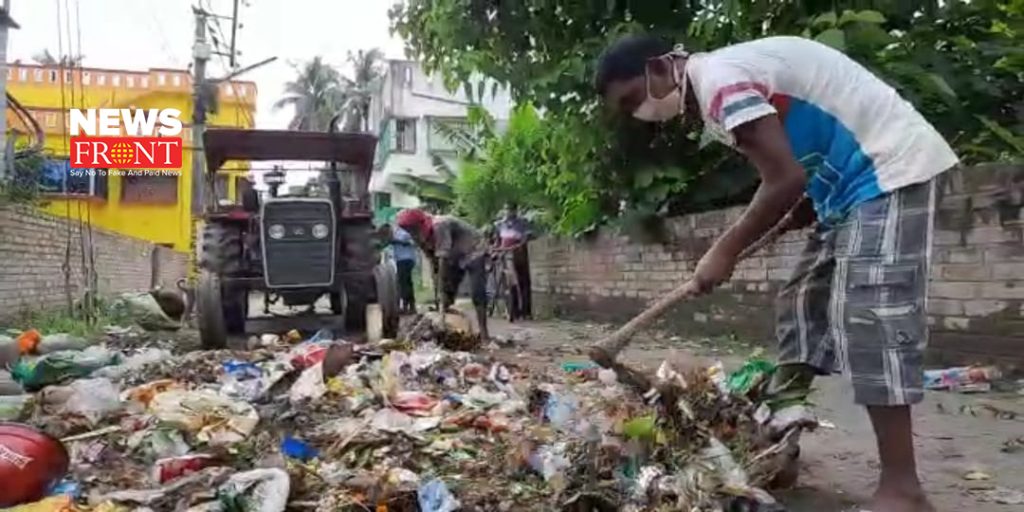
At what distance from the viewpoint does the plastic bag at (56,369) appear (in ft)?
15.9

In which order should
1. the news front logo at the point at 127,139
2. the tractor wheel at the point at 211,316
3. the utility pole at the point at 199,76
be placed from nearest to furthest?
1. the tractor wheel at the point at 211,316
2. the utility pole at the point at 199,76
3. the news front logo at the point at 127,139

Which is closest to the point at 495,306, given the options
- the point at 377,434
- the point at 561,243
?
the point at 561,243

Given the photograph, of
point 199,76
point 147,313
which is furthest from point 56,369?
point 199,76

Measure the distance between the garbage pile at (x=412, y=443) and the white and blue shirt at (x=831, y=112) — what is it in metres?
0.76

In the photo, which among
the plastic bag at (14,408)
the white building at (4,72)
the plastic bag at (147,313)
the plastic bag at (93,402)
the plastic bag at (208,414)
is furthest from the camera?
the white building at (4,72)

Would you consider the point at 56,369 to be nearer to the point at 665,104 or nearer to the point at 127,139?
the point at 665,104

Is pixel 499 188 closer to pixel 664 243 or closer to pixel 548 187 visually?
pixel 548 187

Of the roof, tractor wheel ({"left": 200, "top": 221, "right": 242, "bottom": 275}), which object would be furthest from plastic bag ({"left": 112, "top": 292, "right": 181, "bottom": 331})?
the roof

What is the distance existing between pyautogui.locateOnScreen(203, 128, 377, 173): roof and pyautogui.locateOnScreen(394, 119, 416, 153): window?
2815 centimetres

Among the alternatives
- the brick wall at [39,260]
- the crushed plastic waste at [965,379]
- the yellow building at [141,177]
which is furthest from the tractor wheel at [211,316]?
the yellow building at [141,177]

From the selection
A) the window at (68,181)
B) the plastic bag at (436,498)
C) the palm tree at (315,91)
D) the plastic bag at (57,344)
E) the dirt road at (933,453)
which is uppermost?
the palm tree at (315,91)

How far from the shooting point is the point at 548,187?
12133 millimetres

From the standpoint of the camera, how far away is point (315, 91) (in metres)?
44.2

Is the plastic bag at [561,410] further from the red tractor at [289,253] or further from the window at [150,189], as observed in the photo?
the window at [150,189]
